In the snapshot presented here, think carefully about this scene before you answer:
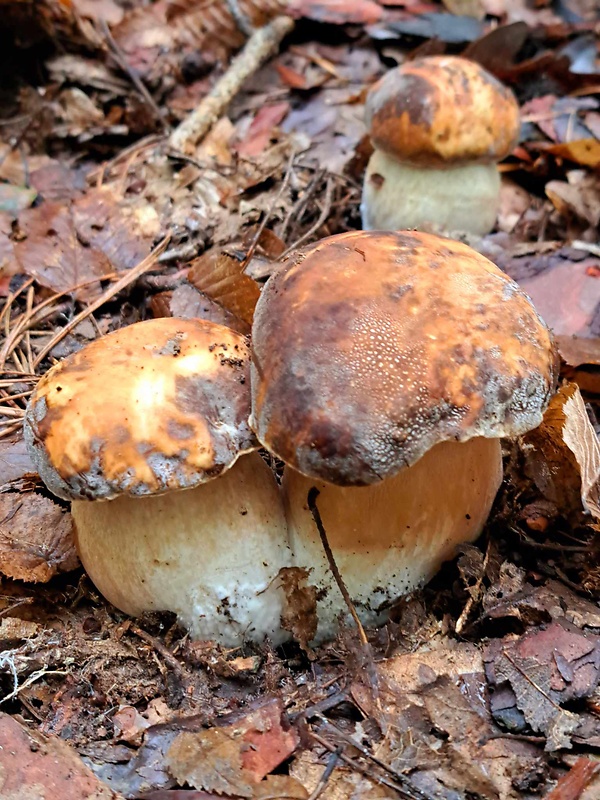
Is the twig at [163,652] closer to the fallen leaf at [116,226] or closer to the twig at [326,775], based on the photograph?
the twig at [326,775]

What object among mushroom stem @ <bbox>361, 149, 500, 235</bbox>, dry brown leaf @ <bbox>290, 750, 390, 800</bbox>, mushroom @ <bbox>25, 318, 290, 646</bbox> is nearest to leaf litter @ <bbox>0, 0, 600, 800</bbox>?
dry brown leaf @ <bbox>290, 750, 390, 800</bbox>

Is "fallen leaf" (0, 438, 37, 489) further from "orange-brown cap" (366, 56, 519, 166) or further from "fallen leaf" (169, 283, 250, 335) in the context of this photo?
"orange-brown cap" (366, 56, 519, 166)

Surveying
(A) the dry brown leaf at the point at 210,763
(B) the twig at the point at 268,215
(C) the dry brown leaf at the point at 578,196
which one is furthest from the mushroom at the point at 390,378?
(C) the dry brown leaf at the point at 578,196

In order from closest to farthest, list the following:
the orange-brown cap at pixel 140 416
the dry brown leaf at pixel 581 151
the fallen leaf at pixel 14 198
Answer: the orange-brown cap at pixel 140 416 < the fallen leaf at pixel 14 198 < the dry brown leaf at pixel 581 151

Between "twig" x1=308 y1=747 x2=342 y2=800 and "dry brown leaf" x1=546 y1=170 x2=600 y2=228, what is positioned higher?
"twig" x1=308 y1=747 x2=342 y2=800

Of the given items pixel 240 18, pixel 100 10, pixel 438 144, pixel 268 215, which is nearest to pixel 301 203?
pixel 268 215

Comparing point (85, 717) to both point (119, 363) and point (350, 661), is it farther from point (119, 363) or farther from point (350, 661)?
point (119, 363)

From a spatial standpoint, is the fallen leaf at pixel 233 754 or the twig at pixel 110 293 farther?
the twig at pixel 110 293
